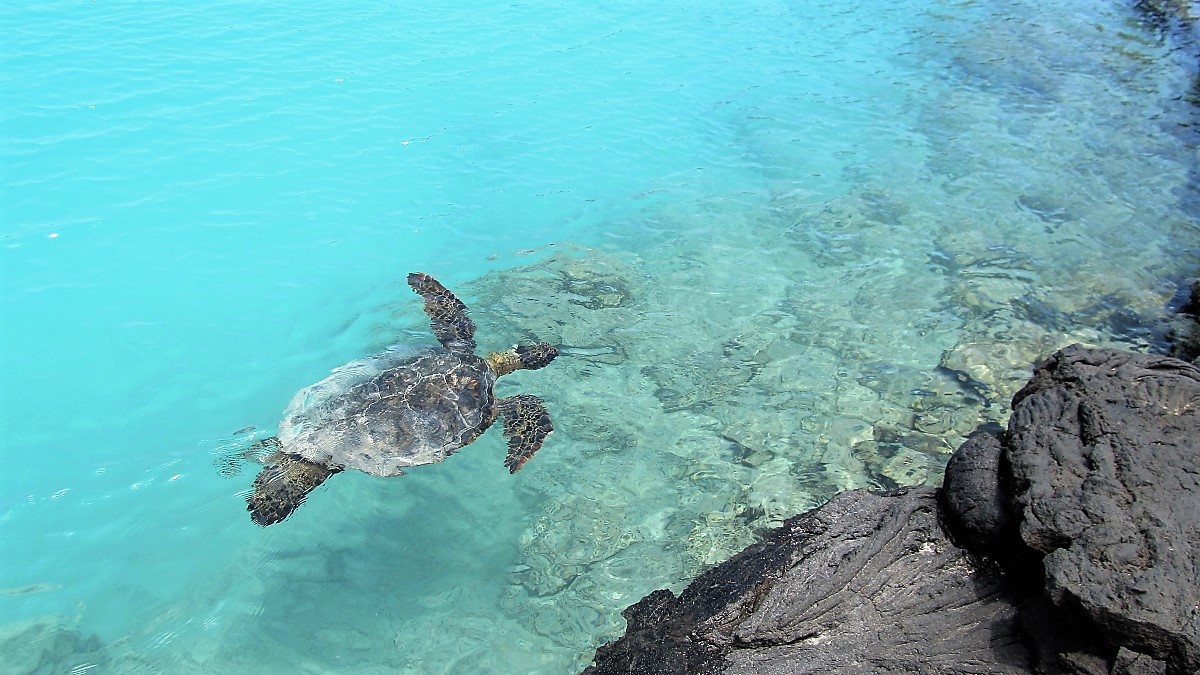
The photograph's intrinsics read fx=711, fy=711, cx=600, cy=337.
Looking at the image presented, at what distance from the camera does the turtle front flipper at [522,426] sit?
6.17m

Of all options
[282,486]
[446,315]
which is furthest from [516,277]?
[282,486]

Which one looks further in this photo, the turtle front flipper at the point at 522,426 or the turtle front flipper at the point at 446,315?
the turtle front flipper at the point at 446,315

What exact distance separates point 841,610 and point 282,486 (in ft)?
14.1

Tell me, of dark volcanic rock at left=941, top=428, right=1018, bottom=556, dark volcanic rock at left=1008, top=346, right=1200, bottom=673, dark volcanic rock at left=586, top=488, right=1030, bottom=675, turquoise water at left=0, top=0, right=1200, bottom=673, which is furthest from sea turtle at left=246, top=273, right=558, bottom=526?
dark volcanic rock at left=1008, top=346, right=1200, bottom=673

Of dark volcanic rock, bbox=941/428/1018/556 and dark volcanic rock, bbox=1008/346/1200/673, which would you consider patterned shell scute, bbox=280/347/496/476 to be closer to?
dark volcanic rock, bbox=941/428/1018/556

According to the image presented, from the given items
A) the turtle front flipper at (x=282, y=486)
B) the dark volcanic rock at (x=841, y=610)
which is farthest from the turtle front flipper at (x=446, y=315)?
the dark volcanic rock at (x=841, y=610)

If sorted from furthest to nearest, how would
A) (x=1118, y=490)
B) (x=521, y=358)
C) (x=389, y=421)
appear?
(x=521, y=358)
(x=389, y=421)
(x=1118, y=490)

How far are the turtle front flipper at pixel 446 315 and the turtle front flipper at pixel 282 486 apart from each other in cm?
172

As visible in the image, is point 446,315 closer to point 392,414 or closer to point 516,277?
point 516,277

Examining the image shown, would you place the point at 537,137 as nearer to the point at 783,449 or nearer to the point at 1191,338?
the point at 783,449

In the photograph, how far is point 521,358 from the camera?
6996 millimetres

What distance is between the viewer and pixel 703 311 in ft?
26.4

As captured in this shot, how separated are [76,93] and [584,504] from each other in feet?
36.4

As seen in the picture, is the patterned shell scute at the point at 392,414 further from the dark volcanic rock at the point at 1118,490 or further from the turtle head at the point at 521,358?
the dark volcanic rock at the point at 1118,490
